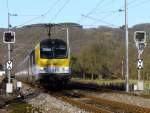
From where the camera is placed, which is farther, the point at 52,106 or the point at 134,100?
the point at 134,100

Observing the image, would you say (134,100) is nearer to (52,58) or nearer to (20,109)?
(20,109)

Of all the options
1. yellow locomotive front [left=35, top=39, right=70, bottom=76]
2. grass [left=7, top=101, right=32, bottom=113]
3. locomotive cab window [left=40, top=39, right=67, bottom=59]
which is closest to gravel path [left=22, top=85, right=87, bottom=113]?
grass [left=7, top=101, right=32, bottom=113]

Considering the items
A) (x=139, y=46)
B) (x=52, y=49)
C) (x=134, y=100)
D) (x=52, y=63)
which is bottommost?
(x=134, y=100)

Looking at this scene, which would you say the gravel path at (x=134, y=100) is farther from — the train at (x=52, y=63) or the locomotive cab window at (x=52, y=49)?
the locomotive cab window at (x=52, y=49)

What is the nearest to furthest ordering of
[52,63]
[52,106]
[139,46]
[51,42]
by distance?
1. [52,106]
2. [139,46]
3. [52,63]
4. [51,42]

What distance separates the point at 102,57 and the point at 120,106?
295 ft

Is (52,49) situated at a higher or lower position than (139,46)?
lower

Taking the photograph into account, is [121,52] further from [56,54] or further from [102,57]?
[56,54]

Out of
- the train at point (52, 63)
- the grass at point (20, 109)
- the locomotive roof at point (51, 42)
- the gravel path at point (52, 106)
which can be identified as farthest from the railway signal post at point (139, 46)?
the grass at point (20, 109)

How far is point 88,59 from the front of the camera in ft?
379

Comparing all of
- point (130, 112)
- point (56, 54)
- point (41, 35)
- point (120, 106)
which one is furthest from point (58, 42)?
point (41, 35)

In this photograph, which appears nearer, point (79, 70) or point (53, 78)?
point (53, 78)

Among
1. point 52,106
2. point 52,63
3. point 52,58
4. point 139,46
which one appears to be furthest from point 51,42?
point 52,106

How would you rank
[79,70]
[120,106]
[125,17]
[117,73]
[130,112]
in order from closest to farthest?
[130,112] → [120,106] → [125,17] → [117,73] → [79,70]
